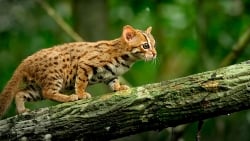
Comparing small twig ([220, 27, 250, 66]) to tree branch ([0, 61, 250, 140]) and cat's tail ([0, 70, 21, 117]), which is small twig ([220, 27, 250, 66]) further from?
tree branch ([0, 61, 250, 140])

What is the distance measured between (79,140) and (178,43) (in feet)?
20.7

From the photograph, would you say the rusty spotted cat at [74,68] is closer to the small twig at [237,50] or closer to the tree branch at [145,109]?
the tree branch at [145,109]

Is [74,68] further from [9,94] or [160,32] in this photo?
[160,32]

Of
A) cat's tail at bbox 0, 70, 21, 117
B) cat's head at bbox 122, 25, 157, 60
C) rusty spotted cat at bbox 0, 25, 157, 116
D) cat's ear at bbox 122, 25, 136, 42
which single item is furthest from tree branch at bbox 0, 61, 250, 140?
cat's ear at bbox 122, 25, 136, 42

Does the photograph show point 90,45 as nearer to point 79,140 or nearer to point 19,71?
point 19,71

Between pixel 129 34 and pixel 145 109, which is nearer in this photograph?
pixel 145 109

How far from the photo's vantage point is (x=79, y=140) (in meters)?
6.33

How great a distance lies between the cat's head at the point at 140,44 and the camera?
756cm

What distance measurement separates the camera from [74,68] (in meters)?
7.47

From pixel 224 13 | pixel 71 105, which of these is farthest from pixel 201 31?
pixel 71 105

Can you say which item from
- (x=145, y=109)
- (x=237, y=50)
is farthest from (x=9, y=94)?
(x=237, y=50)

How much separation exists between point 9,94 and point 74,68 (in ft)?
2.14

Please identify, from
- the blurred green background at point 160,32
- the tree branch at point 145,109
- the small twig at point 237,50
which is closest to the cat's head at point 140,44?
the tree branch at point 145,109

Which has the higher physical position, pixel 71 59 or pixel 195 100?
→ pixel 71 59
